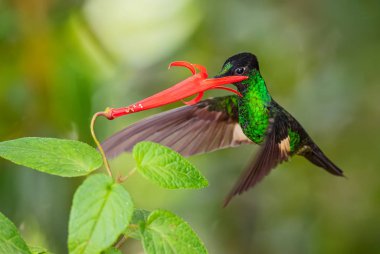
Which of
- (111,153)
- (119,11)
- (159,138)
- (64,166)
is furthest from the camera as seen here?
(119,11)

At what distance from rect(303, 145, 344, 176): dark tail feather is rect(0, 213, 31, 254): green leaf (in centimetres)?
102

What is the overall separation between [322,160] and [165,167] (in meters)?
0.86

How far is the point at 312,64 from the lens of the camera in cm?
405

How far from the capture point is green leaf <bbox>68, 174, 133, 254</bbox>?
98cm

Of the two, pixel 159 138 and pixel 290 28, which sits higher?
pixel 290 28

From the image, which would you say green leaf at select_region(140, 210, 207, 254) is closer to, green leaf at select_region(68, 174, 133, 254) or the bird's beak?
green leaf at select_region(68, 174, 133, 254)

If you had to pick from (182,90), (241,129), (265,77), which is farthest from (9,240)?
(265,77)

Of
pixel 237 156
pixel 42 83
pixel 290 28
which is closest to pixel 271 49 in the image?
pixel 290 28

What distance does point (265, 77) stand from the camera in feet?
12.7

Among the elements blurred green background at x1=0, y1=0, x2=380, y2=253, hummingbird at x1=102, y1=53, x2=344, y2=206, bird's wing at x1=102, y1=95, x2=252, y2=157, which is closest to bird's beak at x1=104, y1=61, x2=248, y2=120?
hummingbird at x1=102, y1=53, x2=344, y2=206

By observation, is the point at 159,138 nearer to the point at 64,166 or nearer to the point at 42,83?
the point at 64,166

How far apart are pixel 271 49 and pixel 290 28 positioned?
22cm

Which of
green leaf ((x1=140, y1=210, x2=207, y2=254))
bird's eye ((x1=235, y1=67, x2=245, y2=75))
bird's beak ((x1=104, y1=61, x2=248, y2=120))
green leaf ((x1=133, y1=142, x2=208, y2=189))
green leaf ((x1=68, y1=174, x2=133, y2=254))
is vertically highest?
bird's eye ((x1=235, y1=67, x2=245, y2=75))

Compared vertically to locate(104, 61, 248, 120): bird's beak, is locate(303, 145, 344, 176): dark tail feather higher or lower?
lower
